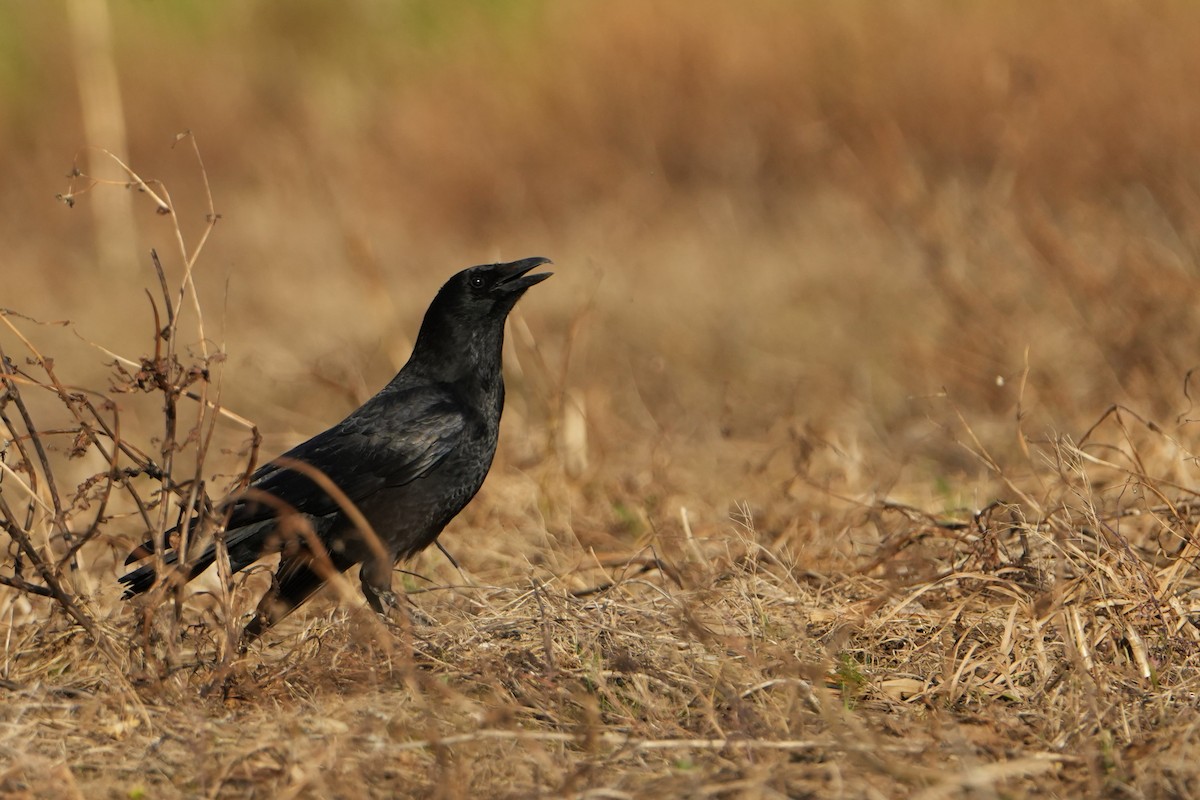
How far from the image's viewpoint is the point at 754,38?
1199 cm

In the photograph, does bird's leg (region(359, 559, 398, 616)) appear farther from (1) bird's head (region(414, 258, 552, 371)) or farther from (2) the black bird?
(1) bird's head (region(414, 258, 552, 371))

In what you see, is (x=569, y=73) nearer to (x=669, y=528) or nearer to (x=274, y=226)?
(x=274, y=226)

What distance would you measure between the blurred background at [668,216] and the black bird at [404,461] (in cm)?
51

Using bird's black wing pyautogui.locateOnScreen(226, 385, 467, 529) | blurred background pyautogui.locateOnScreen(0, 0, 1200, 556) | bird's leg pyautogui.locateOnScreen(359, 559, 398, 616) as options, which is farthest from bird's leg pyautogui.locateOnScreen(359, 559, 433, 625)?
blurred background pyautogui.locateOnScreen(0, 0, 1200, 556)

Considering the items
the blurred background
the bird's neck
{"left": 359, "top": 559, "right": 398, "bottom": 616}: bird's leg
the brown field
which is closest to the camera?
the brown field

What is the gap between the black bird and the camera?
3.99m

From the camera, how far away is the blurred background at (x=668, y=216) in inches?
251

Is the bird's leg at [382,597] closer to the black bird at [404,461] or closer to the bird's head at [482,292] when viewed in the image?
the black bird at [404,461]

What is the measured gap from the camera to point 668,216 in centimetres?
1234

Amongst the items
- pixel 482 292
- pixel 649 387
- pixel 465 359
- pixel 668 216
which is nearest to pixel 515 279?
pixel 482 292

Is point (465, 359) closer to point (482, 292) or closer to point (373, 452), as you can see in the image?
point (482, 292)

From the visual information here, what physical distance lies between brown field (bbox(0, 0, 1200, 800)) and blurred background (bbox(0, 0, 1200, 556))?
4 cm

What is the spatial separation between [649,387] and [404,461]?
164 inches

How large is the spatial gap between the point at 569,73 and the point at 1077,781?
1062 centimetres
